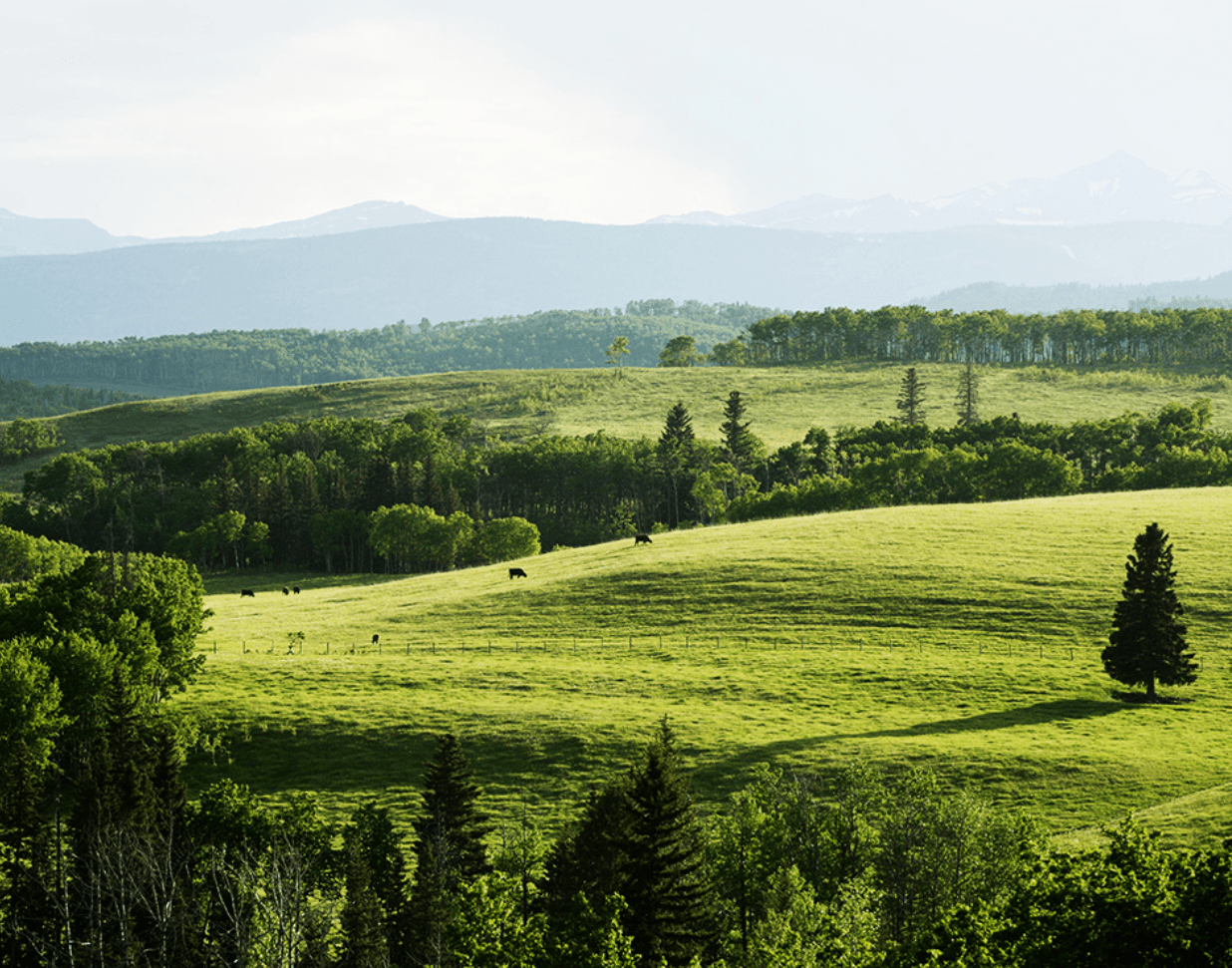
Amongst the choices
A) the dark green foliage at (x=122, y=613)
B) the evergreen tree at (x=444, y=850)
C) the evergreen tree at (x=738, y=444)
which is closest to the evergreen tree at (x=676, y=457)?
the evergreen tree at (x=738, y=444)

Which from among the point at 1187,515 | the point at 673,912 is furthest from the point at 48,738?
the point at 1187,515

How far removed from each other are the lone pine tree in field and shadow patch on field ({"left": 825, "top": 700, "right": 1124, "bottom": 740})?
287 cm

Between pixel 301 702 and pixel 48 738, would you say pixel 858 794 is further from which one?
pixel 48 738

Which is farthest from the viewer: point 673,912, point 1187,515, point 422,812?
point 1187,515

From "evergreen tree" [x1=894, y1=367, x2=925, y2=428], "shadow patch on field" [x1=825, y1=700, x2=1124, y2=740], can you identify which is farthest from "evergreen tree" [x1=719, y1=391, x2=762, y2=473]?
"shadow patch on field" [x1=825, y1=700, x2=1124, y2=740]

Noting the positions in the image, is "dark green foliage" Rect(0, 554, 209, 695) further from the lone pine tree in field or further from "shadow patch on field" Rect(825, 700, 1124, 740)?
the lone pine tree in field

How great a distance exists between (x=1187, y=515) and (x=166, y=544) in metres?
131

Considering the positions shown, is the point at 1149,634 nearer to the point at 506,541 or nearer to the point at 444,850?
the point at 444,850

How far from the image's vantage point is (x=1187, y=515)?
91.3 metres

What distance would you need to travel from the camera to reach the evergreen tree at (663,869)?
112 feet

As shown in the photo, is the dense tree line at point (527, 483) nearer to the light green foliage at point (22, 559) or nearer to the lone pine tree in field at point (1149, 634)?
the light green foliage at point (22, 559)

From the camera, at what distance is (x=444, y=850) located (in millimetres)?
39688

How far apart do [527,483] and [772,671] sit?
4077 inches

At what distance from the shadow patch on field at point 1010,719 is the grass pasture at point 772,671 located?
0.17 metres
